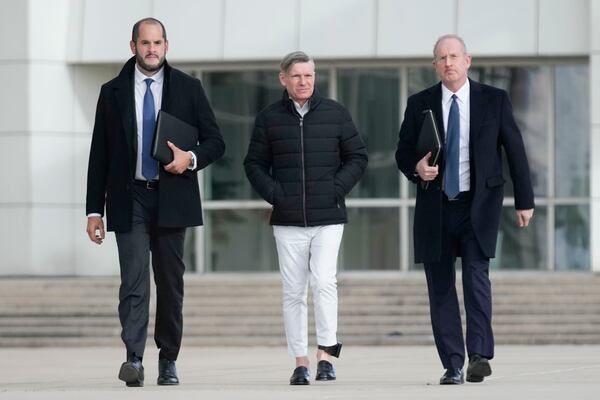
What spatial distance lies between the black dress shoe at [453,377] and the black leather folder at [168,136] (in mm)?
2028

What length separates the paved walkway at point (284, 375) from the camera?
9.43 meters

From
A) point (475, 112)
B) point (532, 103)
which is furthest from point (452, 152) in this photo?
point (532, 103)

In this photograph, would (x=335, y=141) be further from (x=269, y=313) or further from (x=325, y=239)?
(x=269, y=313)

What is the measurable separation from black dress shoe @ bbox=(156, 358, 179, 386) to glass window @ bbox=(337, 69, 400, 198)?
11866 millimetres

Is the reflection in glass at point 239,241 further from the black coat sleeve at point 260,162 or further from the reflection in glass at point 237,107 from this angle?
the black coat sleeve at point 260,162

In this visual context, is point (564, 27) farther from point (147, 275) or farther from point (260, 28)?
point (147, 275)

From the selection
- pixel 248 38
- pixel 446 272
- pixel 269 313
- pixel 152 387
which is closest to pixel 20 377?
pixel 152 387

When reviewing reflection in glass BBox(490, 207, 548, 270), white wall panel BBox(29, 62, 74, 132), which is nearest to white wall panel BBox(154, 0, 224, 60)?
white wall panel BBox(29, 62, 74, 132)

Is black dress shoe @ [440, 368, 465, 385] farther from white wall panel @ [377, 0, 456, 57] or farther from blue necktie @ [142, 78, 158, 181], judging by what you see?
white wall panel @ [377, 0, 456, 57]

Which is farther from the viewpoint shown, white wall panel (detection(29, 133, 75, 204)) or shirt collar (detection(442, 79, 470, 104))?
white wall panel (detection(29, 133, 75, 204))

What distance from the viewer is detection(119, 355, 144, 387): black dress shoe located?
406 inches

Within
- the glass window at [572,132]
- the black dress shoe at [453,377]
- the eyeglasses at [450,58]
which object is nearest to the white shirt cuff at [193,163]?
the eyeglasses at [450,58]

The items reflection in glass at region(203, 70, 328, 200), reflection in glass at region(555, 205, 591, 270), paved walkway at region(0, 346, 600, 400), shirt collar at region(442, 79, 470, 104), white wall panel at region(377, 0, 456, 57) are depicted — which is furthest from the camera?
reflection in glass at region(203, 70, 328, 200)

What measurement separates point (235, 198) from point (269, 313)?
4.32 m
